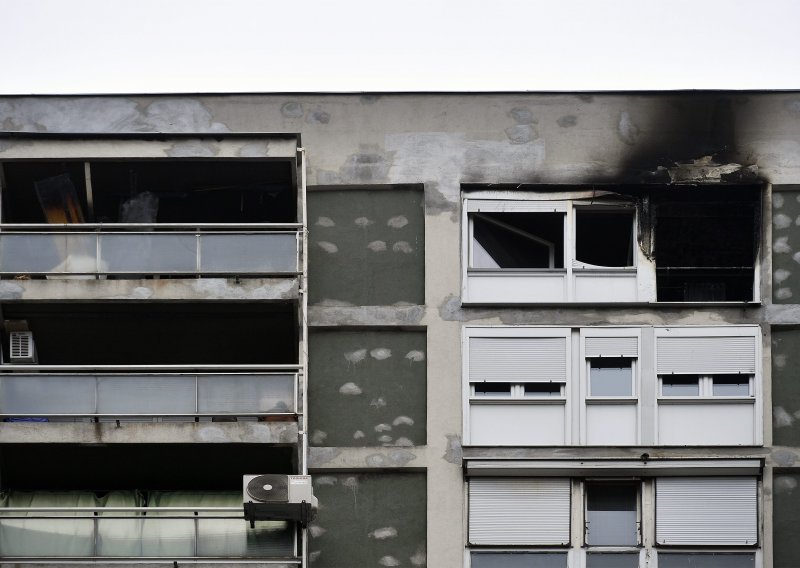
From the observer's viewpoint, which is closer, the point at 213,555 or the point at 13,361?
the point at 213,555

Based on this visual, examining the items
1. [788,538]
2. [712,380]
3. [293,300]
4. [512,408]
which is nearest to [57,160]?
[293,300]

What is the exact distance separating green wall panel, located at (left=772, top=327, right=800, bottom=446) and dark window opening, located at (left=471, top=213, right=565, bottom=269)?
12.0 feet

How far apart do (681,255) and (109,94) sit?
9.64 metres

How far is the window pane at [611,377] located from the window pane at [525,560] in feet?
8.41

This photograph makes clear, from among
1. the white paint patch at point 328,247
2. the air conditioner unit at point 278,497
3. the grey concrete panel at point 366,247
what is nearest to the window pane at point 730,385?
the grey concrete panel at point 366,247

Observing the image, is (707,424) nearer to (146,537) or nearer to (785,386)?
(785,386)

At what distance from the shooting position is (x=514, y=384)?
15.9 m

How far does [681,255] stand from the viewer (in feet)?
53.9

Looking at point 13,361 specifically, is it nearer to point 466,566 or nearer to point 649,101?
point 466,566

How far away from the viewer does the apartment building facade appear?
15.5 m

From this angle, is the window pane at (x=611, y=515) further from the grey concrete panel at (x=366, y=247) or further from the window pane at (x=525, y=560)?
the grey concrete panel at (x=366, y=247)

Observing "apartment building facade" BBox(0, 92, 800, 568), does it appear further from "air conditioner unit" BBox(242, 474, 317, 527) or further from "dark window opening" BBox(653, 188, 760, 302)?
"air conditioner unit" BBox(242, 474, 317, 527)

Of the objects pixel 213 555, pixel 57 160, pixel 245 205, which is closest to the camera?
pixel 213 555

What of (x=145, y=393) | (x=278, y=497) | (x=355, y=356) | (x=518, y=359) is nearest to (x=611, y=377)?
(x=518, y=359)
